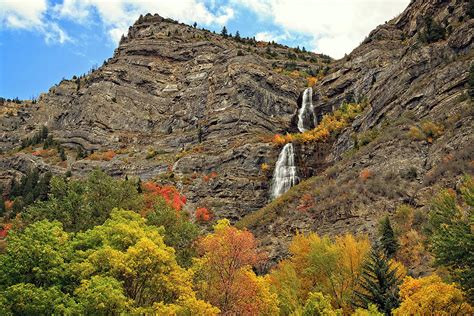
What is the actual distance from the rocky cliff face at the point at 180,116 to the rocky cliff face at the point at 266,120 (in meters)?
0.31

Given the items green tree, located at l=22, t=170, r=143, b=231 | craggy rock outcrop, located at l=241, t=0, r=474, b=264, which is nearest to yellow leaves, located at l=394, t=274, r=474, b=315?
craggy rock outcrop, located at l=241, t=0, r=474, b=264

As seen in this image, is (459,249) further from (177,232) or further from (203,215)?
(203,215)

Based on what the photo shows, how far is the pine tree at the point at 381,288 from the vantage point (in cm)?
2564

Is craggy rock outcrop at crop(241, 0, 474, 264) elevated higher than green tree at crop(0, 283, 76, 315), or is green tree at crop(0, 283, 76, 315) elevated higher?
craggy rock outcrop at crop(241, 0, 474, 264)

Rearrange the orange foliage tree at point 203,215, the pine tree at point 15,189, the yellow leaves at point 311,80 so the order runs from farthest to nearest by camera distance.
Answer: the yellow leaves at point 311,80 → the pine tree at point 15,189 → the orange foliage tree at point 203,215

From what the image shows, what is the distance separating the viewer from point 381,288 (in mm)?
26656

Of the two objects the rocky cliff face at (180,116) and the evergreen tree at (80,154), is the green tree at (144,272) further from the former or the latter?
the evergreen tree at (80,154)

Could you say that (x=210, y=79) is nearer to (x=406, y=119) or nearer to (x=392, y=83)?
(x=392, y=83)

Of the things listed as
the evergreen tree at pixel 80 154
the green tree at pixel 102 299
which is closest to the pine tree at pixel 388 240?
the green tree at pixel 102 299

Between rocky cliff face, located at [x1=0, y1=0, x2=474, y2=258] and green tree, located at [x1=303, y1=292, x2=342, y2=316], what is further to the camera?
rocky cliff face, located at [x1=0, y1=0, x2=474, y2=258]

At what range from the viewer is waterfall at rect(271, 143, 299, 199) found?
6606cm

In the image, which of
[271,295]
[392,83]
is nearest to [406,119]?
[392,83]

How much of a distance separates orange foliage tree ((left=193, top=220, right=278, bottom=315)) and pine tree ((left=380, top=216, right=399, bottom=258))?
42.2 ft

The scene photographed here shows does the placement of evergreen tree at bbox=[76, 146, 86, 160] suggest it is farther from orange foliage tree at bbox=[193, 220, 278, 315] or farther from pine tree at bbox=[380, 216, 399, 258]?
orange foliage tree at bbox=[193, 220, 278, 315]
